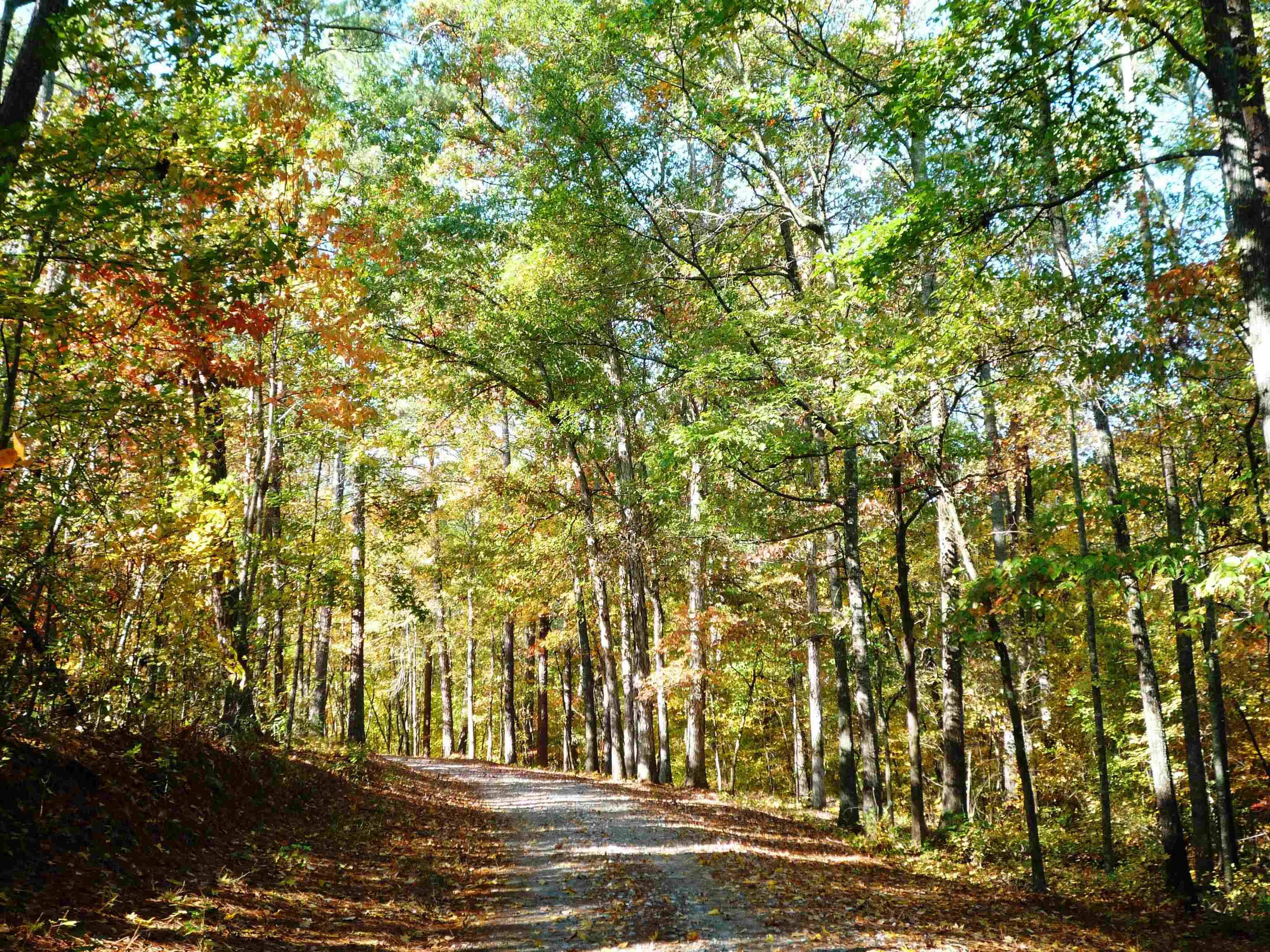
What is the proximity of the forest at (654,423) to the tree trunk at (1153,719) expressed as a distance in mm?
75

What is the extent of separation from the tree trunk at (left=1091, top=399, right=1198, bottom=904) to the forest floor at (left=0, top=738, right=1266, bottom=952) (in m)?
0.77

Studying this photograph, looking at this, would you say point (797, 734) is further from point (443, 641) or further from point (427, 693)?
point (427, 693)

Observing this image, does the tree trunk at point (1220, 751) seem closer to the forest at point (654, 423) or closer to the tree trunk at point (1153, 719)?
the forest at point (654, 423)

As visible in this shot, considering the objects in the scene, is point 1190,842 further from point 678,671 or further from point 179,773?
point 179,773

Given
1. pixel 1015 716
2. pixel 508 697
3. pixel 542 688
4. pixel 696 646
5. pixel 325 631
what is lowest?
pixel 508 697

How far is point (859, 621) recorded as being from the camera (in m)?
13.1

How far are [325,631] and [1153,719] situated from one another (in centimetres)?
1650

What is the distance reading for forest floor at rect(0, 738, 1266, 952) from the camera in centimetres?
531

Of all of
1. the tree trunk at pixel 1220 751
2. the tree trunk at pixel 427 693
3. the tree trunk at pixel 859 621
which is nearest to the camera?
the tree trunk at pixel 1220 751

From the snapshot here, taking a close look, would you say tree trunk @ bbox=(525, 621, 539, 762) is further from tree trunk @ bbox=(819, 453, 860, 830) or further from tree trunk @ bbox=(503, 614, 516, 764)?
tree trunk @ bbox=(819, 453, 860, 830)

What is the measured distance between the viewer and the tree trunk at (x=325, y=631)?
17047mm

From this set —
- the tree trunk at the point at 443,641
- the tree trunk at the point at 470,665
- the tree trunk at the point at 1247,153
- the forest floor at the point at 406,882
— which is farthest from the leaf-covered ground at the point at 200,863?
the tree trunk at the point at 470,665

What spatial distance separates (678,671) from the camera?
677 inches

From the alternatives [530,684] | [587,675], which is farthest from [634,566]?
[530,684]
